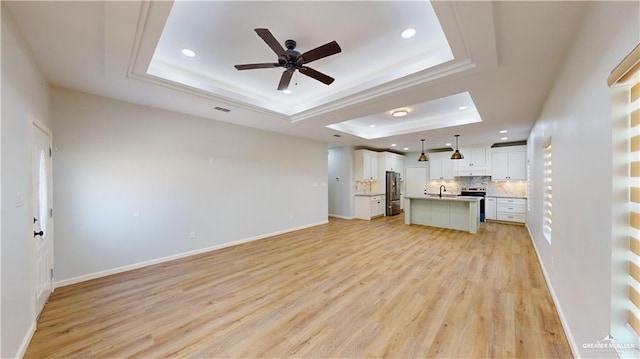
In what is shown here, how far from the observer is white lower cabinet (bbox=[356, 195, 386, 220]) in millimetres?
8070

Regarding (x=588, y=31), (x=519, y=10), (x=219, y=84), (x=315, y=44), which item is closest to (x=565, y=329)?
(x=588, y=31)

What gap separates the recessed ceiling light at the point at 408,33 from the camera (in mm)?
2387

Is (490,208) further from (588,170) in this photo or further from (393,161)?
(588,170)

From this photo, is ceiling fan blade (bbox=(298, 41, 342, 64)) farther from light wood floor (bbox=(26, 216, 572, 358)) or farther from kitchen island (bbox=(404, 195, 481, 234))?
kitchen island (bbox=(404, 195, 481, 234))

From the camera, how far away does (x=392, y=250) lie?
15.2 feet

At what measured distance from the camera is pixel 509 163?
7.27 meters

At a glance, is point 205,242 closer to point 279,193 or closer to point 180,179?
point 180,179

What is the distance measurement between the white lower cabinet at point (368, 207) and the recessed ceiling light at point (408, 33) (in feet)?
19.9

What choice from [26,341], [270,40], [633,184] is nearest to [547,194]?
[633,184]

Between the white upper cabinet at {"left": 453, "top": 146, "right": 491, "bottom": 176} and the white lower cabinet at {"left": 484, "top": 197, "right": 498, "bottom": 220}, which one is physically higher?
the white upper cabinet at {"left": 453, "top": 146, "right": 491, "bottom": 176}

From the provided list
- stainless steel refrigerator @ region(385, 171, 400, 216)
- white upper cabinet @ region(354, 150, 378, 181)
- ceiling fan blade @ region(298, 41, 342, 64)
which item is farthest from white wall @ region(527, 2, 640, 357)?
stainless steel refrigerator @ region(385, 171, 400, 216)

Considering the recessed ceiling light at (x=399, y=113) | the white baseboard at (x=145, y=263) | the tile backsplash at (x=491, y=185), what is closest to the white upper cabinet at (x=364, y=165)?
the tile backsplash at (x=491, y=185)

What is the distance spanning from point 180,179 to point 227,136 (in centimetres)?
130

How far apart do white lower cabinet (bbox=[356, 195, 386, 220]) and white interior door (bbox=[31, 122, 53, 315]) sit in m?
7.20
